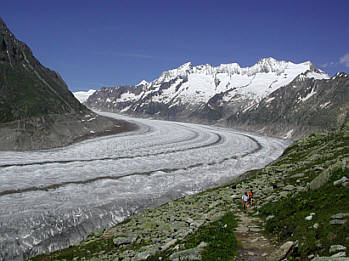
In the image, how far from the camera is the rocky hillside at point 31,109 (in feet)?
202

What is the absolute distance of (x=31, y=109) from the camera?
69.4 m

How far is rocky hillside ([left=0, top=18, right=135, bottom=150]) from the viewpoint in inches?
2420

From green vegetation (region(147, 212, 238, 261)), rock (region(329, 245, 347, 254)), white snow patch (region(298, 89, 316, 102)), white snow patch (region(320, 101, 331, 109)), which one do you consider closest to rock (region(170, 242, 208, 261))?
green vegetation (region(147, 212, 238, 261))

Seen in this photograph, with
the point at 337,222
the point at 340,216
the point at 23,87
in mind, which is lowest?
the point at 337,222

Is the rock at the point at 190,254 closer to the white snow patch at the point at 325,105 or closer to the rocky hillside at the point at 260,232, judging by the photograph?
the rocky hillside at the point at 260,232

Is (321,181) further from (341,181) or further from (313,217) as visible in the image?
(313,217)

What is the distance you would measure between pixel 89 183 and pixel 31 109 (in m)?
42.4

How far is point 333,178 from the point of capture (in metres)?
14.8

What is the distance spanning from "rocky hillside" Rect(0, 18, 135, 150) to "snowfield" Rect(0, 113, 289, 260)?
7.24 meters

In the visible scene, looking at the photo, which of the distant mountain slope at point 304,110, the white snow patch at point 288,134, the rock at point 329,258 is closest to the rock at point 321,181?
the rock at point 329,258

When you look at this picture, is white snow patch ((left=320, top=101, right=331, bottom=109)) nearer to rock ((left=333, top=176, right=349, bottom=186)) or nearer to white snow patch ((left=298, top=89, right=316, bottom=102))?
white snow patch ((left=298, top=89, right=316, bottom=102))

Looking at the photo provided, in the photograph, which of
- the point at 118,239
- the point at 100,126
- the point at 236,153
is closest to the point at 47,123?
the point at 100,126

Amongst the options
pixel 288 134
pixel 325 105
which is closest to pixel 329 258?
pixel 288 134

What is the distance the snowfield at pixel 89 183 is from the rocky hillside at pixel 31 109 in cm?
724
